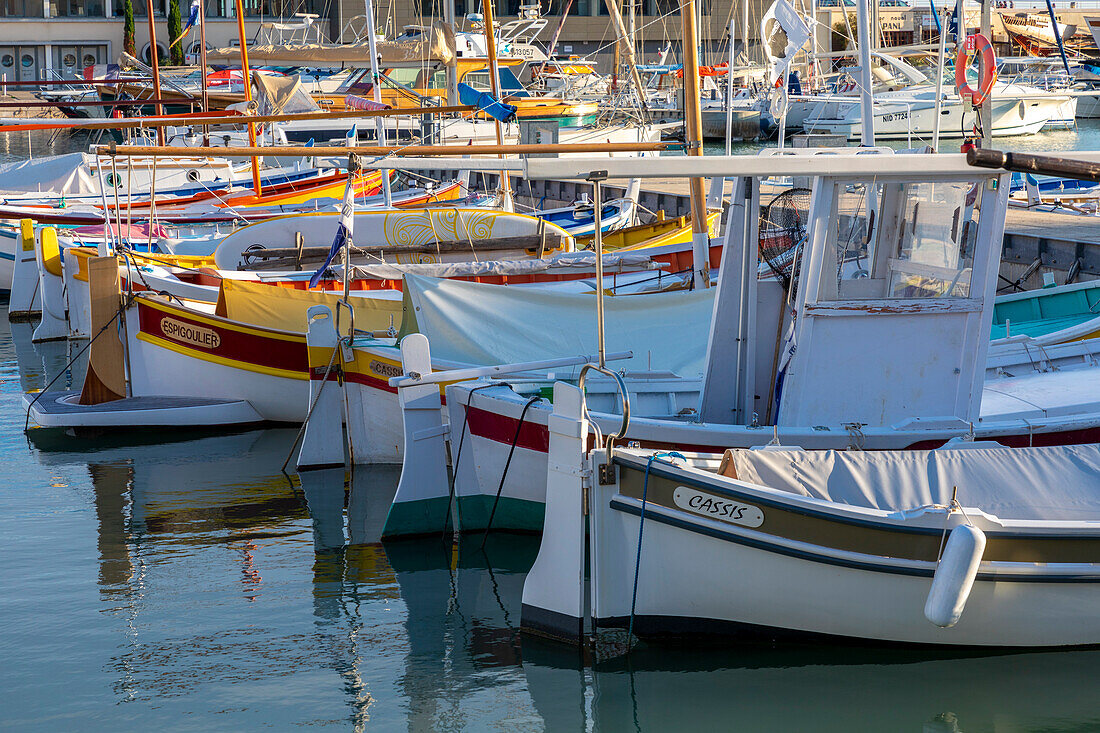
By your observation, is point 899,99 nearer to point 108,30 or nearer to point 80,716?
point 80,716

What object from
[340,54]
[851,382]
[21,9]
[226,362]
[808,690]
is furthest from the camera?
[21,9]

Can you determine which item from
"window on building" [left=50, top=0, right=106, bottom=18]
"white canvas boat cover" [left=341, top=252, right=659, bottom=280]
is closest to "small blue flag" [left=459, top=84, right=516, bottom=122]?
"white canvas boat cover" [left=341, top=252, right=659, bottom=280]

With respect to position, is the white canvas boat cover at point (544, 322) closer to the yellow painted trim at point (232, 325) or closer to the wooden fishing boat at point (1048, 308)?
the yellow painted trim at point (232, 325)

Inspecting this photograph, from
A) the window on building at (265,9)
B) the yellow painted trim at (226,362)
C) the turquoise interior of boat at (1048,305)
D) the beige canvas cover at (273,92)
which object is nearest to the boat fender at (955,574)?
the turquoise interior of boat at (1048,305)

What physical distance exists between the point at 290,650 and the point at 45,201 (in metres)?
20.3

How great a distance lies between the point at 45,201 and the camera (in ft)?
82.0

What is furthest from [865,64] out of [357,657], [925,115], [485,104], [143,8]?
[143,8]

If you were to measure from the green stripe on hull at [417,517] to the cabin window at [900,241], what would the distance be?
349 centimetres

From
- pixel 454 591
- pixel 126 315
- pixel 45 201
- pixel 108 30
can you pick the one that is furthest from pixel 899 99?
pixel 108 30

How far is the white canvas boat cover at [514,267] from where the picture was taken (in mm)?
15016

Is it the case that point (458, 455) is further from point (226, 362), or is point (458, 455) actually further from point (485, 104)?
point (485, 104)

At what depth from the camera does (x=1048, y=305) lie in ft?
42.4

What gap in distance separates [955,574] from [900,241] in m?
2.93

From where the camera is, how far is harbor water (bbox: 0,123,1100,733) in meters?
6.68
